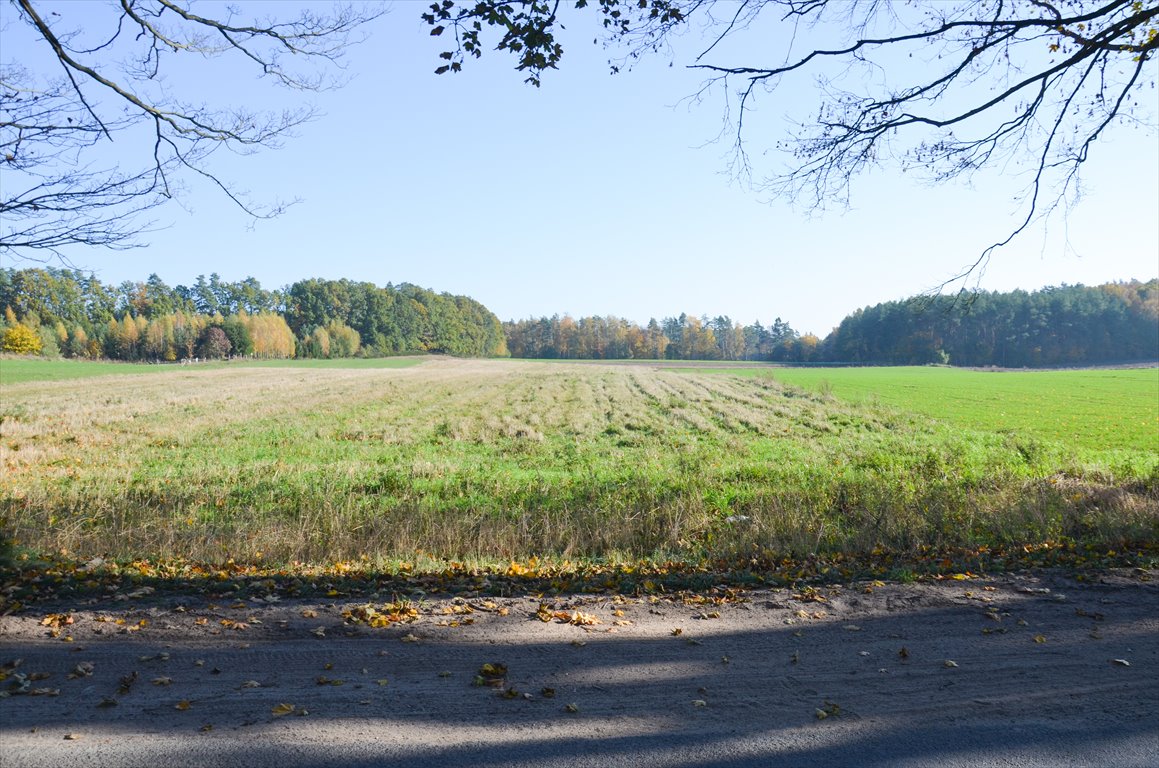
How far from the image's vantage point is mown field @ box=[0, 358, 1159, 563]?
32.3ft

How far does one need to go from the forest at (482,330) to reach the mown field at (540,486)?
175ft

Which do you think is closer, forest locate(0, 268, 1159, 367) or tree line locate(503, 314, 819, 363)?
forest locate(0, 268, 1159, 367)

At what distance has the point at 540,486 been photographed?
14.2m

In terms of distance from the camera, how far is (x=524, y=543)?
1020 cm

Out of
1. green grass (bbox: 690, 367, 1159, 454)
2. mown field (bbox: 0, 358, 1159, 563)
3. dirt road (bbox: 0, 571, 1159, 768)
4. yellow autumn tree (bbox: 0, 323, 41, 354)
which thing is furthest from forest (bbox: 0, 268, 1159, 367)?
dirt road (bbox: 0, 571, 1159, 768)

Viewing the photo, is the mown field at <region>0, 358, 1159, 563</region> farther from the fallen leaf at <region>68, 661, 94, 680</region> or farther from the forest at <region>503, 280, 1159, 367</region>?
the forest at <region>503, 280, 1159, 367</region>

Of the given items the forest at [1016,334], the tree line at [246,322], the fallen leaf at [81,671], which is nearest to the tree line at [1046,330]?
the forest at [1016,334]

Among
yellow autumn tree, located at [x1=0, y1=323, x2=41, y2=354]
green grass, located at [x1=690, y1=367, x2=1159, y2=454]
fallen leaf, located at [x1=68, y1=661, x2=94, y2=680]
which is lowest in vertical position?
green grass, located at [x1=690, y1=367, x2=1159, y2=454]

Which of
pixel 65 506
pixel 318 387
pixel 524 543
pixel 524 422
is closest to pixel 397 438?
pixel 524 422

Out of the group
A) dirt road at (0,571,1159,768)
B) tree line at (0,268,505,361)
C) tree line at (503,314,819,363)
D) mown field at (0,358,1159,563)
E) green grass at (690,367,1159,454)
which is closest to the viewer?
dirt road at (0,571,1159,768)

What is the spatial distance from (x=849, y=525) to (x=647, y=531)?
3.24m

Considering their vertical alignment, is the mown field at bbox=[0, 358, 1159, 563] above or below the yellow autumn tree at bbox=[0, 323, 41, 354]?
below

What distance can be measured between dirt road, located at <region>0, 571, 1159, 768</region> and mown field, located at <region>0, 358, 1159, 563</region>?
2767 millimetres

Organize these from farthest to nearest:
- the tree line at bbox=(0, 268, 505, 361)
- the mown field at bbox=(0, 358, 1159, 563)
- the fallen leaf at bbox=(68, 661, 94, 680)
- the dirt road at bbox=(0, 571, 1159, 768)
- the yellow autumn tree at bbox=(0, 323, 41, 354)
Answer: the tree line at bbox=(0, 268, 505, 361) < the yellow autumn tree at bbox=(0, 323, 41, 354) < the mown field at bbox=(0, 358, 1159, 563) < the fallen leaf at bbox=(68, 661, 94, 680) < the dirt road at bbox=(0, 571, 1159, 768)
